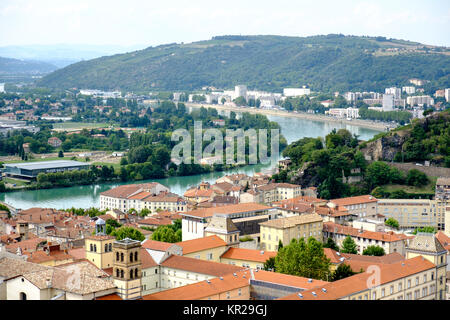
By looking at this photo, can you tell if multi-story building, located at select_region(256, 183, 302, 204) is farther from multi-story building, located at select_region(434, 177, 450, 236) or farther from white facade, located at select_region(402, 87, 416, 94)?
white facade, located at select_region(402, 87, 416, 94)

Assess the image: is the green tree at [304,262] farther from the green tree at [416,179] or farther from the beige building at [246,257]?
the green tree at [416,179]

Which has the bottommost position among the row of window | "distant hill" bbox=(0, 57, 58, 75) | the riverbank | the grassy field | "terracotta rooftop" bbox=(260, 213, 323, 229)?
the grassy field

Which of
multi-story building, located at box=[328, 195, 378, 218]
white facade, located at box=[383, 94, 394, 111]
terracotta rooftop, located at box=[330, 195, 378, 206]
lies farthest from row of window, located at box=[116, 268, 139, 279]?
white facade, located at box=[383, 94, 394, 111]

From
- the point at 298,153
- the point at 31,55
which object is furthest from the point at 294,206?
the point at 31,55

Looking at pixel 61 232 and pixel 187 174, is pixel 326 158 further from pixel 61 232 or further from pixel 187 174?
pixel 61 232

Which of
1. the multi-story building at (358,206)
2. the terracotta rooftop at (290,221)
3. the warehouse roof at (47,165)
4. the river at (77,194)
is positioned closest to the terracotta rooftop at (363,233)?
the terracotta rooftop at (290,221)

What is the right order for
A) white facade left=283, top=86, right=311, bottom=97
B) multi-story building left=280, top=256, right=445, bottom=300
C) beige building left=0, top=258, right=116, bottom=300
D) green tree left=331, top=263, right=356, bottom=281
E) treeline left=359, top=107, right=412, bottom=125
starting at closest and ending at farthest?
beige building left=0, top=258, right=116, bottom=300 → multi-story building left=280, top=256, right=445, bottom=300 → green tree left=331, top=263, right=356, bottom=281 → treeline left=359, top=107, right=412, bottom=125 → white facade left=283, top=86, right=311, bottom=97
